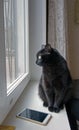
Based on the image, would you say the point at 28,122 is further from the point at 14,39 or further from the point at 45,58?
the point at 14,39

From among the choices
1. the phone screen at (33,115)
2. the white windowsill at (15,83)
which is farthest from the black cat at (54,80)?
the white windowsill at (15,83)

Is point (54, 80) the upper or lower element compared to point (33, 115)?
upper

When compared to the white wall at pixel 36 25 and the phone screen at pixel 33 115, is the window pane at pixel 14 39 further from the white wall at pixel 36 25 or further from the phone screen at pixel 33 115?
the phone screen at pixel 33 115

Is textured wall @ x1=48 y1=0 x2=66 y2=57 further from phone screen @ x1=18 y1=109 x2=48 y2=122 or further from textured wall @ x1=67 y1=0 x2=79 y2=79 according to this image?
phone screen @ x1=18 y1=109 x2=48 y2=122

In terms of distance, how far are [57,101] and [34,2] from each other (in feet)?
3.61

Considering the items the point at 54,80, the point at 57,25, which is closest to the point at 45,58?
the point at 54,80

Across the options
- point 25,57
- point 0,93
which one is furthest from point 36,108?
point 25,57

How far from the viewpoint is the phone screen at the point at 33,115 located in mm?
1099

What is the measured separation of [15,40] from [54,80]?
0.55 meters

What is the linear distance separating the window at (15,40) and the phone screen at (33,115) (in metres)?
0.26

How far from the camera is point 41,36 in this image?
6.32 ft

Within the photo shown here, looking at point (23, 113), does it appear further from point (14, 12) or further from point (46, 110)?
point (14, 12)

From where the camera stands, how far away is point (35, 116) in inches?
44.8

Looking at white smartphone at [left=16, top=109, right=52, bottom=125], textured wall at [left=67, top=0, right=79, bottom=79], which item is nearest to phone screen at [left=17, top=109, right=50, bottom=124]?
white smartphone at [left=16, top=109, right=52, bottom=125]
